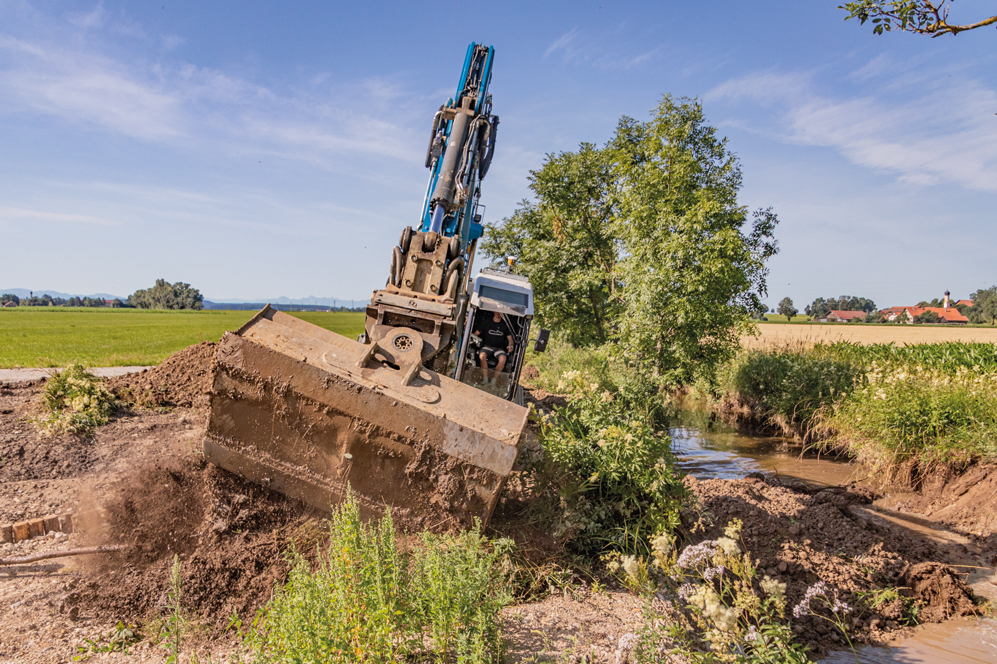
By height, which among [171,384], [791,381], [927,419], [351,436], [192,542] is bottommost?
[192,542]

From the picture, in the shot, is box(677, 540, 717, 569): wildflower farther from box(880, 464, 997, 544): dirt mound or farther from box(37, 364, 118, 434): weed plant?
box(37, 364, 118, 434): weed plant

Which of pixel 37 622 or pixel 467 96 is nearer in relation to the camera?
pixel 37 622

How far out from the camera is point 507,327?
33.5ft

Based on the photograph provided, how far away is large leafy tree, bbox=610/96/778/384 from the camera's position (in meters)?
13.8

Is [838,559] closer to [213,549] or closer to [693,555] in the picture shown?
[693,555]

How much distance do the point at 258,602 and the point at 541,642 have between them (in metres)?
2.25

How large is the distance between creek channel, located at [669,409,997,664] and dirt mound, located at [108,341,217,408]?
889 centimetres

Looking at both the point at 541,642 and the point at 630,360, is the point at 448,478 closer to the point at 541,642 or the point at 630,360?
the point at 541,642

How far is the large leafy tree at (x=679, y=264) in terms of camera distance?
45.2 ft

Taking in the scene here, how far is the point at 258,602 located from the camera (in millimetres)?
4398

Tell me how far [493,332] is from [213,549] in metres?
6.25

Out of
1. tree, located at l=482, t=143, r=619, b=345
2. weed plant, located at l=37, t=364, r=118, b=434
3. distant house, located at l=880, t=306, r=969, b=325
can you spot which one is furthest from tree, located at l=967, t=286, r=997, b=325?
weed plant, located at l=37, t=364, r=118, b=434

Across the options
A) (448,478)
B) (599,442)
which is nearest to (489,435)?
(448,478)

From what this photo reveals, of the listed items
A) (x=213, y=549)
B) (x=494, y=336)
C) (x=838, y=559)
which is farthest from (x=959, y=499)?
(x=213, y=549)
